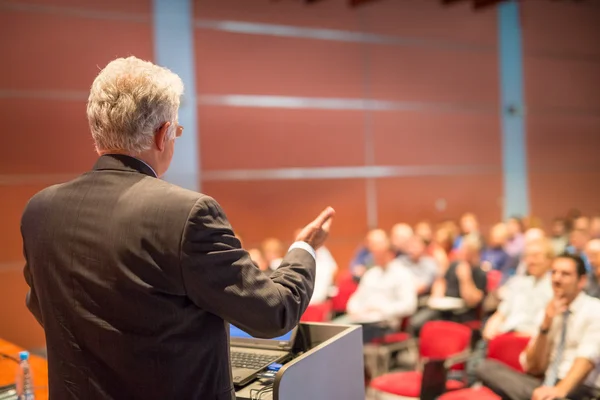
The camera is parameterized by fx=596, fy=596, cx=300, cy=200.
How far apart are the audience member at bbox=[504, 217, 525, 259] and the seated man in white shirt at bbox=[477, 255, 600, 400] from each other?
4091 mm

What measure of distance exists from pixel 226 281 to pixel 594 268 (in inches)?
162

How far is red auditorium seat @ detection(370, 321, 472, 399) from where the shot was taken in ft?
10.9

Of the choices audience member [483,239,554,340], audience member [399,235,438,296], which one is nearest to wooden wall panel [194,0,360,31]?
audience member [399,235,438,296]

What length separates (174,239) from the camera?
112 centimetres

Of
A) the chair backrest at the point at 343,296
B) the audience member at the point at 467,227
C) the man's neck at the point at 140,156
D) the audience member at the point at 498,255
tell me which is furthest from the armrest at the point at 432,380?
the audience member at the point at 467,227

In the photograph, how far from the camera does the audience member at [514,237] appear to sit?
7230 millimetres

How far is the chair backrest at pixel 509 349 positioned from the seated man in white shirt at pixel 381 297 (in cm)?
143

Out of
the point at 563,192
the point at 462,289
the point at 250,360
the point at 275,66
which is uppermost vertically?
the point at 275,66

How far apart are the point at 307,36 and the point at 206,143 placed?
6.28ft

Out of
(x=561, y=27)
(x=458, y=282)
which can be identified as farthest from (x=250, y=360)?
(x=561, y=27)

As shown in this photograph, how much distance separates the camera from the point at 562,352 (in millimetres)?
3020

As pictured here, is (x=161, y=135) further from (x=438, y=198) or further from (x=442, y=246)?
(x=438, y=198)

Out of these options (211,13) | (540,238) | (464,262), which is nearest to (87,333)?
(540,238)

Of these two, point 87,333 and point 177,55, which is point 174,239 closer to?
point 87,333
